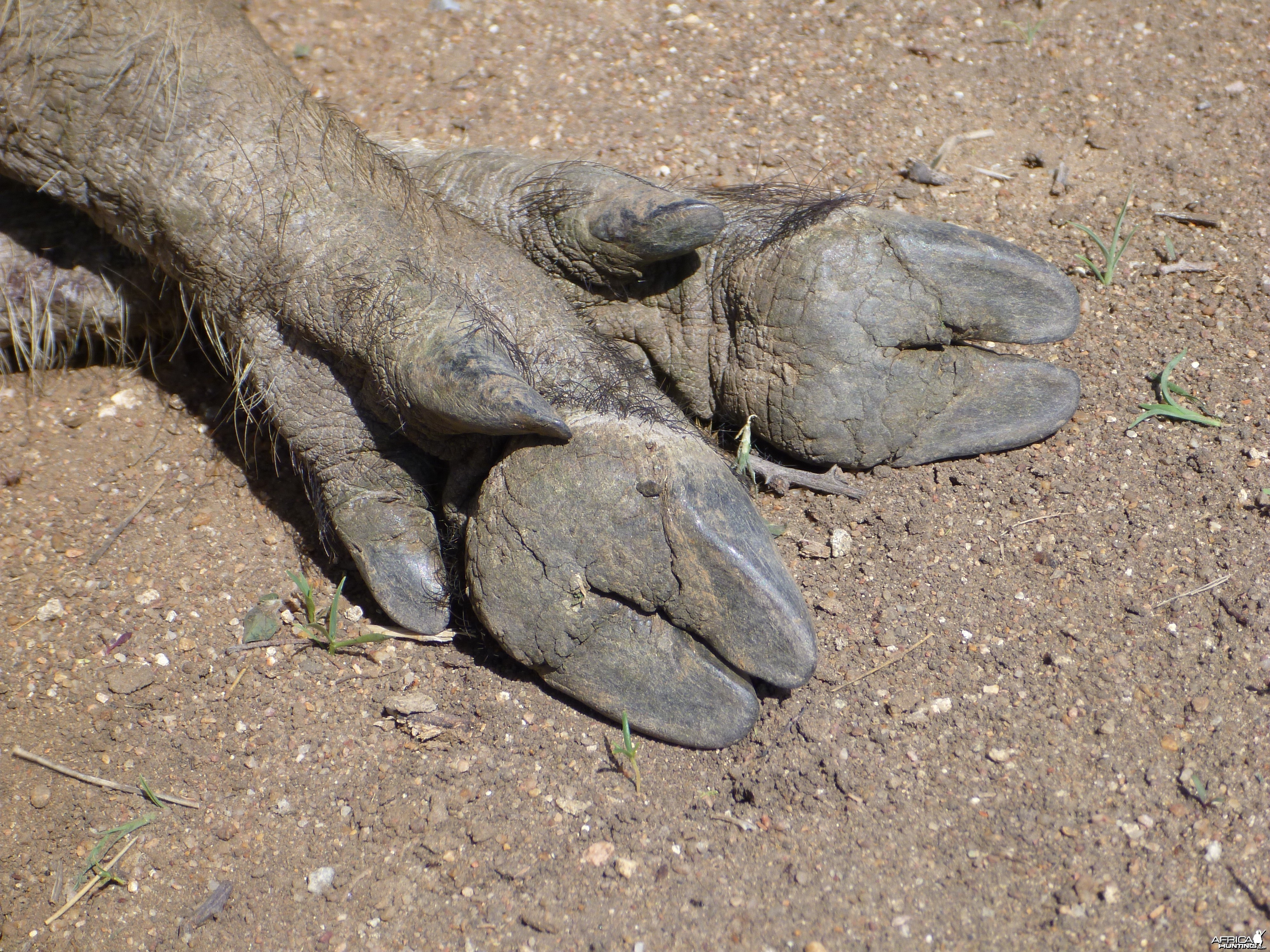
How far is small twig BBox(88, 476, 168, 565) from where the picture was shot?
→ 2.33 meters

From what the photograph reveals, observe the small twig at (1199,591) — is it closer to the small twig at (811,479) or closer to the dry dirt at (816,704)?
the dry dirt at (816,704)

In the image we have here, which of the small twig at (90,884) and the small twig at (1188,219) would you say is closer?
the small twig at (90,884)

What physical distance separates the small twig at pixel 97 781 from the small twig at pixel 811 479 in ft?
4.72

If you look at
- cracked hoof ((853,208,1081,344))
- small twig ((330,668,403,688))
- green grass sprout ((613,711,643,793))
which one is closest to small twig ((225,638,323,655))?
small twig ((330,668,403,688))

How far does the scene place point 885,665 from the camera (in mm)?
1988

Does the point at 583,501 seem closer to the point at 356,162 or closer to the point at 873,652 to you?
the point at 873,652

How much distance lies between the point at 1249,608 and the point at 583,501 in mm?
1403

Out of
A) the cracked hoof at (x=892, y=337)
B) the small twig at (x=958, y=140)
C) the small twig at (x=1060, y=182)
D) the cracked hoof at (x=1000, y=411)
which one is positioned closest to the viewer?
the cracked hoof at (x=892, y=337)

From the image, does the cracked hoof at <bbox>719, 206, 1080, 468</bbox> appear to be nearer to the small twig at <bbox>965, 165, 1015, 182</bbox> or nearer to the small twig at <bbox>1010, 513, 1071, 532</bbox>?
the small twig at <bbox>1010, 513, 1071, 532</bbox>

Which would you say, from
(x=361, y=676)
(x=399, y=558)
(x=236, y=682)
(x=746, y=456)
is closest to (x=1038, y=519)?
(x=746, y=456)

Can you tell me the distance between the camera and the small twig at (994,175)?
2.88 m

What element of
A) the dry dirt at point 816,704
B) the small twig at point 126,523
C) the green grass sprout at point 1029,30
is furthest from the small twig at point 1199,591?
the small twig at point 126,523

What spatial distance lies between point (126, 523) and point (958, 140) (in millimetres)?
2722

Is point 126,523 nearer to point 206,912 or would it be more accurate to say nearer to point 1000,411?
point 206,912
